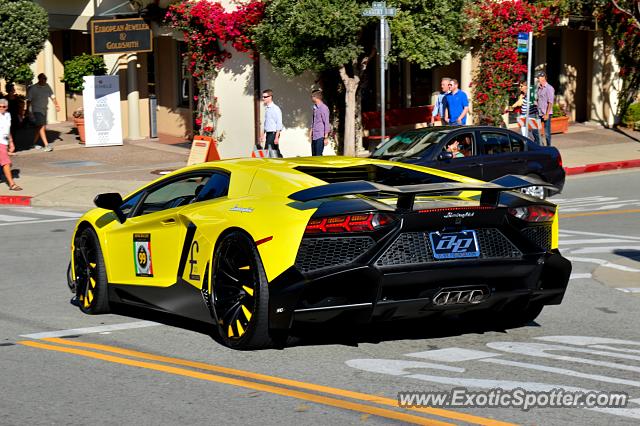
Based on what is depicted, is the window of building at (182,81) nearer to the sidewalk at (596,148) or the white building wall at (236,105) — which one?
the white building wall at (236,105)

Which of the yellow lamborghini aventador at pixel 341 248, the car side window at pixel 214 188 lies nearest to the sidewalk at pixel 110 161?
the car side window at pixel 214 188

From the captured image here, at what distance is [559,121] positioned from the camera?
3162 centimetres

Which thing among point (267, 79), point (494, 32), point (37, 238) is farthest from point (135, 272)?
point (494, 32)

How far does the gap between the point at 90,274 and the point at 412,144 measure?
29.3 feet

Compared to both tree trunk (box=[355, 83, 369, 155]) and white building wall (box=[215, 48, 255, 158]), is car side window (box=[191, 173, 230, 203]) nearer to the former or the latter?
tree trunk (box=[355, 83, 369, 155])

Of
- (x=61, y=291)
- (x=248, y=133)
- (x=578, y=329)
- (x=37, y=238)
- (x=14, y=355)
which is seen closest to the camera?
(x=14, y=355)

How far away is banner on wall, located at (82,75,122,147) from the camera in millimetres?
29312

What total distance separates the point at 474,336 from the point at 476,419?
7.76ft

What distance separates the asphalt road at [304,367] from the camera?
6.49m

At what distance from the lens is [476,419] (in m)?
6.28

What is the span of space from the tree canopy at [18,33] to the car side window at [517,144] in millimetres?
12909

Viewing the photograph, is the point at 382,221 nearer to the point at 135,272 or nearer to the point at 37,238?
the point at 135,272

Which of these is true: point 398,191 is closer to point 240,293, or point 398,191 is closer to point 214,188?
point 240,293
